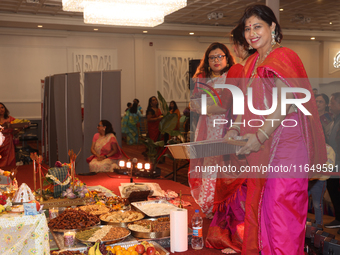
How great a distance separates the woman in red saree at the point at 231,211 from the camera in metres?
2.72

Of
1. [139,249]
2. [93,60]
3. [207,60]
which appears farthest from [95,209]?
[93,60]

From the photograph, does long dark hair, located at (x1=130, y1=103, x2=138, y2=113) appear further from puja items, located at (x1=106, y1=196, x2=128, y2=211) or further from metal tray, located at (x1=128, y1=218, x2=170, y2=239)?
metal tray, located at (x1=128, y1=218, x2=170, y2=239)

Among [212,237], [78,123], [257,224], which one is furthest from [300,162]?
[78,123]

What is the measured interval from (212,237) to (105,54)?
9627 millimetres

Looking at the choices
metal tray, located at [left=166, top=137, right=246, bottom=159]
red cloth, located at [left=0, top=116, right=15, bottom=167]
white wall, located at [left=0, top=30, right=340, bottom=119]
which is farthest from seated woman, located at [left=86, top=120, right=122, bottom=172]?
white wall, located at [left=0, top=30, right=340, bottom=119]

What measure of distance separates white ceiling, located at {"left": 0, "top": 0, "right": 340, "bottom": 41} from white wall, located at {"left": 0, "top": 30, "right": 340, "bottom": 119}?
1.14ft

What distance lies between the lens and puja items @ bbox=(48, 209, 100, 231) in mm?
2930

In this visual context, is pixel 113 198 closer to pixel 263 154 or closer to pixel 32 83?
pixel 263 154

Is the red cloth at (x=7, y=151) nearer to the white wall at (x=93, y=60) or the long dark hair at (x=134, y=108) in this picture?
the white wall at (x=93, y=60)

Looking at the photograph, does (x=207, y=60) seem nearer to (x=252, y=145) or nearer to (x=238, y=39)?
(x=238, y=39)

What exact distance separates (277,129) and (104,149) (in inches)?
169

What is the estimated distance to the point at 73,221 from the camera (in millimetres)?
2982

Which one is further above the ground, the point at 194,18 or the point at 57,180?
the point at 194,18

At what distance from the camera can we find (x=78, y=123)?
6.51 m
